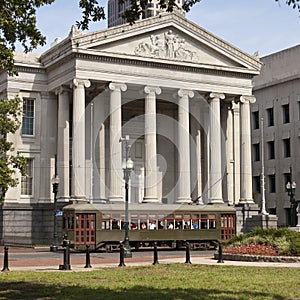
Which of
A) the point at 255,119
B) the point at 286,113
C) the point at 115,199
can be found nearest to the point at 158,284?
the point at 115,199

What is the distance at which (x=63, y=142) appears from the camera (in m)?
57.3

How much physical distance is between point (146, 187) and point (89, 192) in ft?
16.4

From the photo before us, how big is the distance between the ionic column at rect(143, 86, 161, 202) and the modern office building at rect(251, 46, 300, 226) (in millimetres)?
22654

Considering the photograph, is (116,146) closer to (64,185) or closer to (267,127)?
(64,185)

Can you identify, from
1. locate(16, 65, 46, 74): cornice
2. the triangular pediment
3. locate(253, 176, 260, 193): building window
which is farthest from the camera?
locate(253, 176, 260, 193): building window

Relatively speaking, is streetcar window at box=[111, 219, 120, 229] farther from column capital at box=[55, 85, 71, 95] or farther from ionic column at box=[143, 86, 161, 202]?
column capital at box=[55, 85, 71, 95]

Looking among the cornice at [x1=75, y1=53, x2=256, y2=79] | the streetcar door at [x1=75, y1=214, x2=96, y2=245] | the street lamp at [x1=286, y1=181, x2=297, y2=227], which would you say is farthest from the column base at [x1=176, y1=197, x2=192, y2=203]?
the streetcar door at [x1=75, y1=214, x2=96, y2=245]

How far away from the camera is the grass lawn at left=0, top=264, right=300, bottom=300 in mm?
17109

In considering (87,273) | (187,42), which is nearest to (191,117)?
(187,42)

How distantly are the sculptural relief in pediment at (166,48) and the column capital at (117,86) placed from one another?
10.2ft

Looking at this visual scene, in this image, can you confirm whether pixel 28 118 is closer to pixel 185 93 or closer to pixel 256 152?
pixel 185 93

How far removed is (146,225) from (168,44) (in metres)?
19.2

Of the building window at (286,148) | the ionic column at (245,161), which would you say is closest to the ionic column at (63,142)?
the ionic column at (245,161)

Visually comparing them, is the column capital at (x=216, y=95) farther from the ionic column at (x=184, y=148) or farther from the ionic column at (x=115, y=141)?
the ionic column at (x=115, y=141)
